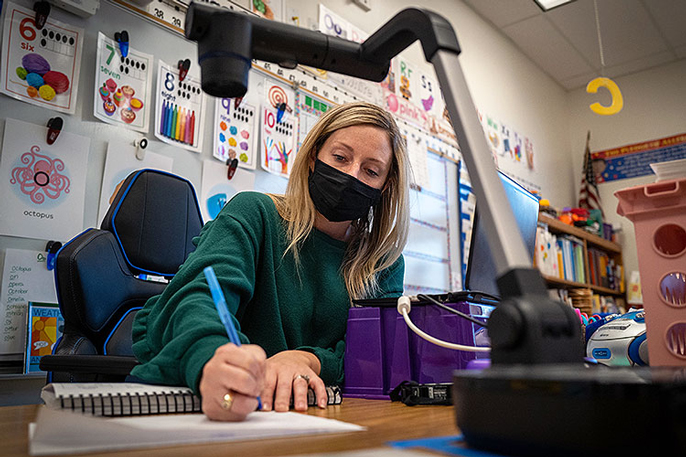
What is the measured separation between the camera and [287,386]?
1.96 feet

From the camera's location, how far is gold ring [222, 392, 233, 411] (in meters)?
0.46

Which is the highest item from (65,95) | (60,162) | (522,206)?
(65,95)

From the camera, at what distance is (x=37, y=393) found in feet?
4.23

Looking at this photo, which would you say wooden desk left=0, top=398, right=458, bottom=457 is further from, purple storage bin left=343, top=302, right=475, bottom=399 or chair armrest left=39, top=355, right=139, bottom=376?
chair armrest left=39, top=355, right=139, bottom=376

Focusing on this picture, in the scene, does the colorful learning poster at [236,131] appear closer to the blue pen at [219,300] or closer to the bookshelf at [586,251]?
the blue pen at [219,300]

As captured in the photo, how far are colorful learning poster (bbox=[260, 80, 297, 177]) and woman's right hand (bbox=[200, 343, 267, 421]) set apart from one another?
1.45 meters

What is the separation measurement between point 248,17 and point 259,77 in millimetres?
1455

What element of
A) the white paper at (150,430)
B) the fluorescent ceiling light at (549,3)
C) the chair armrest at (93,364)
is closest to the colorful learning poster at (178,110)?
the chair armrest at (93,364)

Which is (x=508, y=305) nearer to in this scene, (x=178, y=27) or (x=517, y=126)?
(x=178, y=27)

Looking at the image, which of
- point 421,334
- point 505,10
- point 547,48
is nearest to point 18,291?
point 421,334

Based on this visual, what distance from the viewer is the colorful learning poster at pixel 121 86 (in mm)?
1489

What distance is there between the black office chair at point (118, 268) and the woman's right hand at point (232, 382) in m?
0.46

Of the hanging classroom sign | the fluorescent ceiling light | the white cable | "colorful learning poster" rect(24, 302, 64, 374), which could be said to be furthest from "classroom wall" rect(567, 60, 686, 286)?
"colorful learning poster" rect(24, 302, 64, 374)

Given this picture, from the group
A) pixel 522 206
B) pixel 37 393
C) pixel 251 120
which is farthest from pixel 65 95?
pixel 522 206
